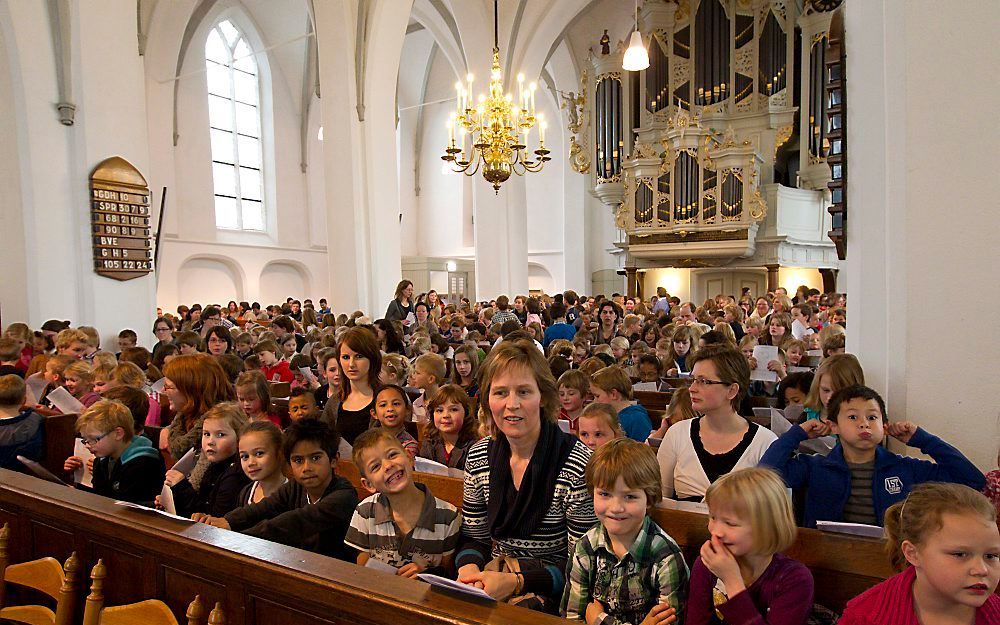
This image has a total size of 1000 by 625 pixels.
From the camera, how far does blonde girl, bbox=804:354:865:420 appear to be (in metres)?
3.27

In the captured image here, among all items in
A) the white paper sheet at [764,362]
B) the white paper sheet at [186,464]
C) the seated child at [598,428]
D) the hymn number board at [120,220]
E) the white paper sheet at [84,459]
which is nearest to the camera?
the seated child at [598,428]

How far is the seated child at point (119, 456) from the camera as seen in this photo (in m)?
3.39

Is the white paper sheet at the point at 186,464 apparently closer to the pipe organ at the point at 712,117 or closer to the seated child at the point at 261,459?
the seated child at the point at 261,459

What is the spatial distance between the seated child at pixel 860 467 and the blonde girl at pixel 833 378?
15.0 inches

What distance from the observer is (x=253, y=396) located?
411 cm

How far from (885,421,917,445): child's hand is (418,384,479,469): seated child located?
1.95 m

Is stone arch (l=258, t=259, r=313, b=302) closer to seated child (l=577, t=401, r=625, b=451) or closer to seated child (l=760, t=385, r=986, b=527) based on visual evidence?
seated child (l=577, t=401, r=625, b=451)

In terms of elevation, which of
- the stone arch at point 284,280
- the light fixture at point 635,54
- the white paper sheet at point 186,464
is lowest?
the white paper sheet at point 186,464

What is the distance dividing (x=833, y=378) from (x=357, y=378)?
2610 millimetres

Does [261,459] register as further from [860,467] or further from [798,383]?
[798,383]

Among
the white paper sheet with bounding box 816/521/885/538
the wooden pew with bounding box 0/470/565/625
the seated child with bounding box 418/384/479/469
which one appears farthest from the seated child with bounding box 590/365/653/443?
the wooden pew with bounding box 0/470/565/625

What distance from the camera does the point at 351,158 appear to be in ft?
39.1

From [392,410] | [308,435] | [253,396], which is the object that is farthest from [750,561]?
[253,396]

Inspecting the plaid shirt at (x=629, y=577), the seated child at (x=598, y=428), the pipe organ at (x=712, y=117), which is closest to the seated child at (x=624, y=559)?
the plaid shirt at (x=629, y=577)
